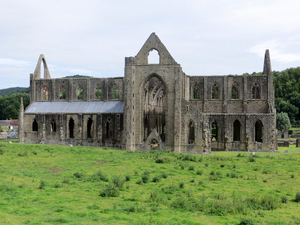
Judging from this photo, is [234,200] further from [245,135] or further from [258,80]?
[258,80]

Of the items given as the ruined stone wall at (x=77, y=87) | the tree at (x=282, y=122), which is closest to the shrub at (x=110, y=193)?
the ruined stone wall at (x=77, y=87)

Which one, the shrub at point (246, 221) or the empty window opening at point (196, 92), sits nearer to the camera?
the shrub at point (246, 221)

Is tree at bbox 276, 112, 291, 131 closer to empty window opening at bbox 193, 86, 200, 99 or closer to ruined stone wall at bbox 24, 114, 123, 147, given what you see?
empty window opening at bbox 193, 86, 200, 99

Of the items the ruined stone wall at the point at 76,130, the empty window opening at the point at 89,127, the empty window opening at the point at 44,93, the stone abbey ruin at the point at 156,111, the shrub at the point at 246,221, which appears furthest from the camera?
the empty window opening at the point at 44,93

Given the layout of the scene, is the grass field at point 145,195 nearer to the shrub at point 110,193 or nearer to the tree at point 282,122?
the shrub at point 110,193

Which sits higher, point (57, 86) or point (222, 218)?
point (57, 86)

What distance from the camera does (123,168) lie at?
24.0 meters

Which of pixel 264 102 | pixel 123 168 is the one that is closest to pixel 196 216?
pixel 123 168

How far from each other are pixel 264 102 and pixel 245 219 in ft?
128

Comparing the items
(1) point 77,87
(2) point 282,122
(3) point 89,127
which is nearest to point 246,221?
(3) point 89,127

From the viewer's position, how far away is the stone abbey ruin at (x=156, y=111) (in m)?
40.2

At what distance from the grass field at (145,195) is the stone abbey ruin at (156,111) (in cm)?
1559

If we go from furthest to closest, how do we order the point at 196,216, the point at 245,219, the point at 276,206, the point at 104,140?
the point at 104,140 → the point at 276,206 → the point at 196,216 → the point at 245,219

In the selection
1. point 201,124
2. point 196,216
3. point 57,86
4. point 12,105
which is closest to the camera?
point 196,216
